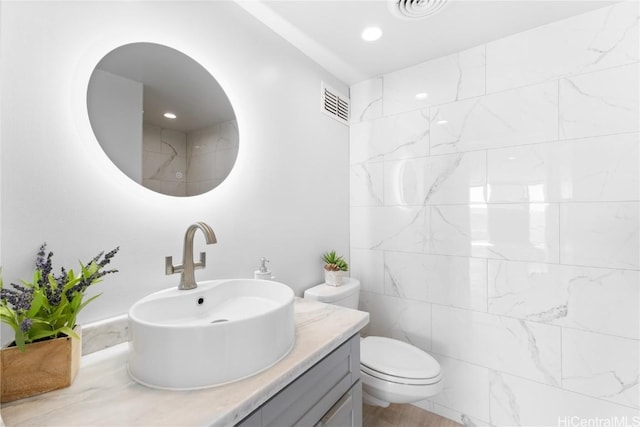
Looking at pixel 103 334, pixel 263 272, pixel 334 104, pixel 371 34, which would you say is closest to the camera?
pixel 103 334

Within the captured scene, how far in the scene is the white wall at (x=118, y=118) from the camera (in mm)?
916

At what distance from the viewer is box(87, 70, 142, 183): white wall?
92cm

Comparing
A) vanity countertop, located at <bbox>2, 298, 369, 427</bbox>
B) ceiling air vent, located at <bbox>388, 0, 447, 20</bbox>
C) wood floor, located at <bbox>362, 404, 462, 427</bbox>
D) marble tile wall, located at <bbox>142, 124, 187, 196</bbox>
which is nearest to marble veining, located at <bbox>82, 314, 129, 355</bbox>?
vanity countertop, located at <bbox>2, 298, 369, 427</bbox>

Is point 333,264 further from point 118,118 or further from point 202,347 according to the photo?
point 118,118

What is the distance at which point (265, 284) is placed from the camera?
3.69ft

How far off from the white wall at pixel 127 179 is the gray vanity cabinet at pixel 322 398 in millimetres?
584

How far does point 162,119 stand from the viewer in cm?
110

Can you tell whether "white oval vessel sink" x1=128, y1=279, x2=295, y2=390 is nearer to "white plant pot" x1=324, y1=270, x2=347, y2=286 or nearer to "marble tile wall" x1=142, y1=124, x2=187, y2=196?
"marble tile wall" x1=142, y1=124, x2=187, y2=196

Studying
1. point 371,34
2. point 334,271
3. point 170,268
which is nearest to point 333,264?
point 334,271

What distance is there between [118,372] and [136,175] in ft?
1.99

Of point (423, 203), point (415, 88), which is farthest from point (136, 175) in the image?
point (415, 88)

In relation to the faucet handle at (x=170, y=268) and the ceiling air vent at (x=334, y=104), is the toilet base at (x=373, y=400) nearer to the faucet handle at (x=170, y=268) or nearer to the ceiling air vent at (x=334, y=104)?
the faucet handle at (x=170, y=268)

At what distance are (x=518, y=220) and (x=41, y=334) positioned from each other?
1.93m

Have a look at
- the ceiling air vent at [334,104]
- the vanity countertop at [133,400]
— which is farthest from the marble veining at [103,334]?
the ceiling air vent at [334,104]
